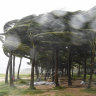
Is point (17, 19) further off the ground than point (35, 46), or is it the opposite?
point (17, 19)

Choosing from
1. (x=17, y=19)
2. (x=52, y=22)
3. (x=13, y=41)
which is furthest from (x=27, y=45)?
(x=52, y=22)

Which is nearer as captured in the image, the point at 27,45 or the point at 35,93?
the point at 35,93

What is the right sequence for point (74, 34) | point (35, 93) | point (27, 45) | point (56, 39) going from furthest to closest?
point (27, 45)
point (56, 39)
point (74, 34)
point (35, 93)

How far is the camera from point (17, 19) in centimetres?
2317

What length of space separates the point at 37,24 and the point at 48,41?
2.26m

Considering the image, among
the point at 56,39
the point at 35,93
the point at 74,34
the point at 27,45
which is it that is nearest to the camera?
the point at 35,93

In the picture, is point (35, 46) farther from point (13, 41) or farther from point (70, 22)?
point (70, 22)

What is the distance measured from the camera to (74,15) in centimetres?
1964

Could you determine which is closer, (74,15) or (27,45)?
(74,15)

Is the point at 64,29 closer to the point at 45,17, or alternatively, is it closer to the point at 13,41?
the point at 45,17

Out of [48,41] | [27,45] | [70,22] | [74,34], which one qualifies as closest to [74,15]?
[70,22]

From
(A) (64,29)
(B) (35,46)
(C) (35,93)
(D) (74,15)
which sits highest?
(D) (74,15)

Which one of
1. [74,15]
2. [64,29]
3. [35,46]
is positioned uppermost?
[74,15]

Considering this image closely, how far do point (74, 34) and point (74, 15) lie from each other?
2106 millimetres
